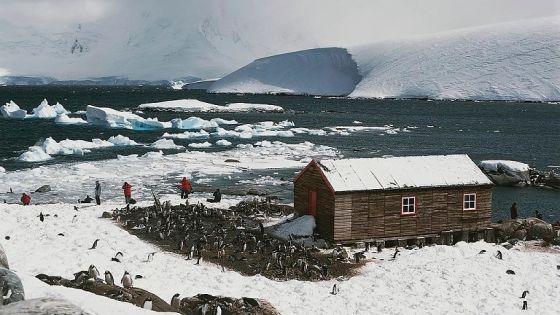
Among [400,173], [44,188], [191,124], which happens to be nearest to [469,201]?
[400,173]

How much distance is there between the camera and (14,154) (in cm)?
6253

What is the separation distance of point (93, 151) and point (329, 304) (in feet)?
156

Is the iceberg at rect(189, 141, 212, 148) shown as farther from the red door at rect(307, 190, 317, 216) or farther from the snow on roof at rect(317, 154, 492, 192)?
the snow on roof at rect(317, 154, 492, 192)

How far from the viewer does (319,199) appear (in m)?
29.3

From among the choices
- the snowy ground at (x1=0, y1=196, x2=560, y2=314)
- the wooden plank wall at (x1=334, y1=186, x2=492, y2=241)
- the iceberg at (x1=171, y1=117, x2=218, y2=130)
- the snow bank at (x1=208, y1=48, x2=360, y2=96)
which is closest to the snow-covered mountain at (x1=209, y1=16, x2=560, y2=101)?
the snow bank at (x1=208, y1=48, x2=360, y2=96)

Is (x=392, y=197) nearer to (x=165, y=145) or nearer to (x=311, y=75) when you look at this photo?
(x=165, y=145)

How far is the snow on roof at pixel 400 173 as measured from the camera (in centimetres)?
2870

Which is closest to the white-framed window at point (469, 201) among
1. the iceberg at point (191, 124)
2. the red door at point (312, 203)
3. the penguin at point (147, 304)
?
the red door at point (312, 203)

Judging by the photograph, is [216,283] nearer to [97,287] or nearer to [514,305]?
[97,287]

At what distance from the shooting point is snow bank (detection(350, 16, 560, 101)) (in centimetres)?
15550

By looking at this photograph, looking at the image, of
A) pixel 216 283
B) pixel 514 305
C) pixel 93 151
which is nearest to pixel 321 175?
pixel 216 283

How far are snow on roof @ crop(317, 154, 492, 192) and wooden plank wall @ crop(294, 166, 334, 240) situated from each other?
2.08 feet

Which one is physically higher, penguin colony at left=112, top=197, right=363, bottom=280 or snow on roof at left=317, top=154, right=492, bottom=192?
snow on roof at left=317, top=154, right=492, bottom=192

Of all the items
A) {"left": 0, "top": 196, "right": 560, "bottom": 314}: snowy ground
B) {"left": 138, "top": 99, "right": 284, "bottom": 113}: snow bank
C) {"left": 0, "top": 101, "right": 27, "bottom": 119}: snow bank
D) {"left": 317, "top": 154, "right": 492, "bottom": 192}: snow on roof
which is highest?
{"left": 138, "top": 99, "right": 284, "bottom": 113}: snow bank
